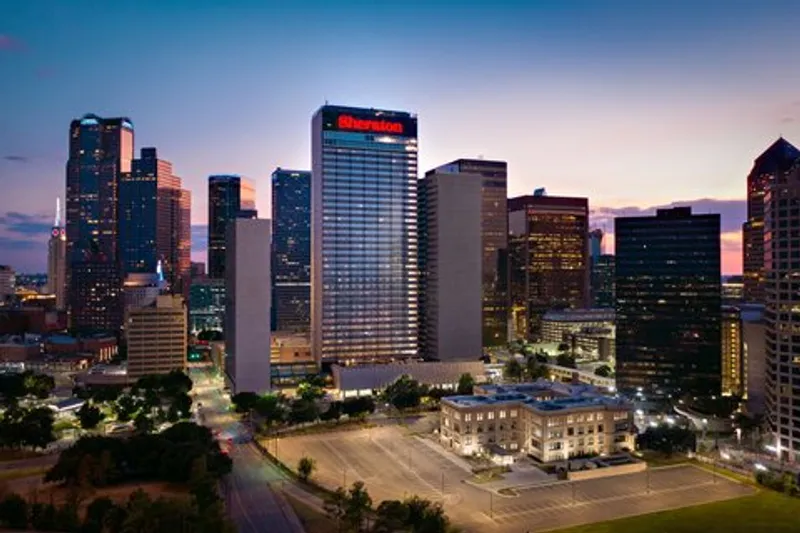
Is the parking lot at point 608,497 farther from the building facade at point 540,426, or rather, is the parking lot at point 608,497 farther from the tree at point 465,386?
the tree at point 465,386

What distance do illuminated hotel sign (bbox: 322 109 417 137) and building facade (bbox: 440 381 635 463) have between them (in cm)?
8228

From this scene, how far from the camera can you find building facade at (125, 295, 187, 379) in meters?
152

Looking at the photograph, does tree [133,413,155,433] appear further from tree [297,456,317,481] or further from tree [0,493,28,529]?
tree [0,493,28,529]

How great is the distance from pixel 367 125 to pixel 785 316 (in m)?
102

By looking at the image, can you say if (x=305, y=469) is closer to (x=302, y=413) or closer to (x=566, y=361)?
Result: (x=302, y=413)

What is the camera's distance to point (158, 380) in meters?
132

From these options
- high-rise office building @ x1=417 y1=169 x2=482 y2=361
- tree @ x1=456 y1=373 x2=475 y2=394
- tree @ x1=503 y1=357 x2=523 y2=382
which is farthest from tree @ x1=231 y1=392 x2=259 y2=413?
tree @ x1=503 y1=357 x2=523 y2=382

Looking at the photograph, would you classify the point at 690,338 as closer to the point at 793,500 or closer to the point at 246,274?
the point at 793,500

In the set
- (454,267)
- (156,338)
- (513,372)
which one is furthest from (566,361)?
(156,338)

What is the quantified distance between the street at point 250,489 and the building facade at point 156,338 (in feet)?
133

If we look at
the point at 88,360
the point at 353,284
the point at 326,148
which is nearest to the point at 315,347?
the point at 353,284

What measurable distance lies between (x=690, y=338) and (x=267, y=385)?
91.0m

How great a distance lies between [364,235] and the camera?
159500 mm

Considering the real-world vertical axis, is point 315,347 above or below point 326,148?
below
